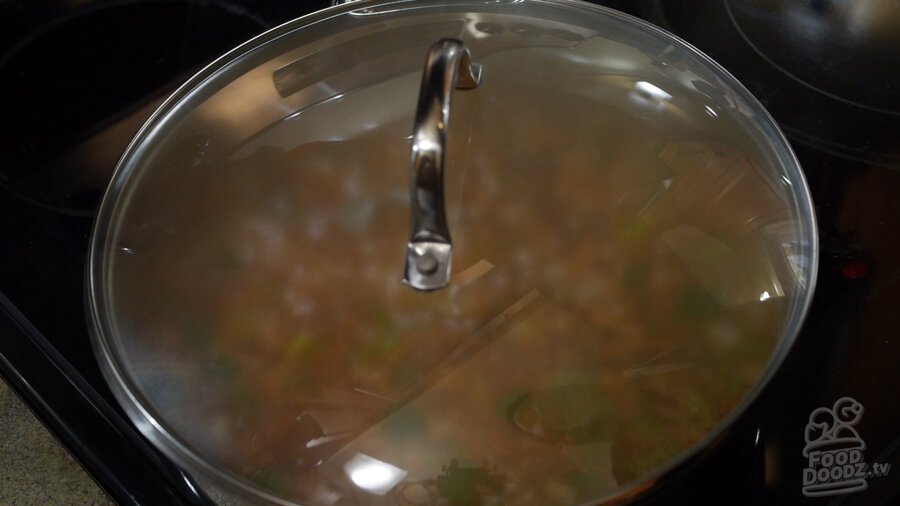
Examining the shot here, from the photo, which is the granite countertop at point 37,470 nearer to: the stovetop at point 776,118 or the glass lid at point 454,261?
the stovetop at point 776,118

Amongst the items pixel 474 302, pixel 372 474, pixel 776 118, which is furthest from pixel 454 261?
pixel 776 118

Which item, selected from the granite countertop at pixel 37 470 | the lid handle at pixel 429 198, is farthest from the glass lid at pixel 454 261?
the granite countertop at pixel 37 470

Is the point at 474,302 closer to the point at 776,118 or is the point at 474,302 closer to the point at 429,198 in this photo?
the point at 429,198

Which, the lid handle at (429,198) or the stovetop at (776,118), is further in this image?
the stovetop at (776,118)

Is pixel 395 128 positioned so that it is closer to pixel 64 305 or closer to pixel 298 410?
pixel 298 410

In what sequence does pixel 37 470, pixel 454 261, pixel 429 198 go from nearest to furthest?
pixel 429 198 → pixel 454 261 → pixel 37 470

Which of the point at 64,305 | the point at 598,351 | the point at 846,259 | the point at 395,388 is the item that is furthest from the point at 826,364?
the point at 64,305
